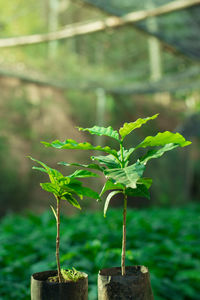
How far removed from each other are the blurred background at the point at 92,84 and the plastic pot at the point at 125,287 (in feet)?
8.60

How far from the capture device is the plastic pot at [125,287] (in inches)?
46.4

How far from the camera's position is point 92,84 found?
23.3 ft

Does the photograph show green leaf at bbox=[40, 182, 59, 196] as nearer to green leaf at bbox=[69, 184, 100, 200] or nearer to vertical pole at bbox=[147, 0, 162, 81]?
green leaf at bbox=[69, 184, 100, 200]

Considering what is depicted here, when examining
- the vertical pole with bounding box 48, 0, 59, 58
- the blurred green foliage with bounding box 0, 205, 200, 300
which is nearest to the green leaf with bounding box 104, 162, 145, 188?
the blurred green foliage with bounding box 0, 205, 200, 300

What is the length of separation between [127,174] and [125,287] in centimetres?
35

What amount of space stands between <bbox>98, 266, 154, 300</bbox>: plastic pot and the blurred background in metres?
2.62

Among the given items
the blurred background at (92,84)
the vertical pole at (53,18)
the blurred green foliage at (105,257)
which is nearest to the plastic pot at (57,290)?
the blurred green foliage at (105,257)

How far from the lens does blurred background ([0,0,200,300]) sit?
4156mm

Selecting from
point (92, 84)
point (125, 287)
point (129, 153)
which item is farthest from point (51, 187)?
point (92, 84)

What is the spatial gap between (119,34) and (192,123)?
6.13 m

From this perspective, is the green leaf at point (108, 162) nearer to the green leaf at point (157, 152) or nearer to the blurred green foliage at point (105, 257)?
the green leaf at point (157, 152)

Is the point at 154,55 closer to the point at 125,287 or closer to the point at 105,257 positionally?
the point at 105,257

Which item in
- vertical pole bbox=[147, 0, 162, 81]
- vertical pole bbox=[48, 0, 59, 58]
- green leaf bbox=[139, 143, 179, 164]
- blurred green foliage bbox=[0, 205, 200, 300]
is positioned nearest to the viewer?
green leaf bbox=[139, 143, 179, 164]

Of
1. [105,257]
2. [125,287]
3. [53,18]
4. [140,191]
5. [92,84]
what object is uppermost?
[53,18]
